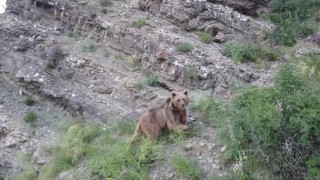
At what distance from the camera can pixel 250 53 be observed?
50.2 ft

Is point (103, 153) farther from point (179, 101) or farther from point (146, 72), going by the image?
point (146, 72)

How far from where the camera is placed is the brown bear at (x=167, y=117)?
11570 mm

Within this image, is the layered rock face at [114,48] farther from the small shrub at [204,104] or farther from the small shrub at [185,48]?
the small shrub at [204,104]

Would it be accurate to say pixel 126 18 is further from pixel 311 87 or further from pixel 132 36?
pixel 311 87

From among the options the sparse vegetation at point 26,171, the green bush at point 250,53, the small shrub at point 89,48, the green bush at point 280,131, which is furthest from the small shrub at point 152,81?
the green bush at point 280,131

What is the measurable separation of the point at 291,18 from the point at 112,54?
6357 mm

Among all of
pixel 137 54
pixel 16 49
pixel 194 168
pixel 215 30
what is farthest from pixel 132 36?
pixel 194 168

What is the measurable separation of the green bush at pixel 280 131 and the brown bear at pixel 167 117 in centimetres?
183

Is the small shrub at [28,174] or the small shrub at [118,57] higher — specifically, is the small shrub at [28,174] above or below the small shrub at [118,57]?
below

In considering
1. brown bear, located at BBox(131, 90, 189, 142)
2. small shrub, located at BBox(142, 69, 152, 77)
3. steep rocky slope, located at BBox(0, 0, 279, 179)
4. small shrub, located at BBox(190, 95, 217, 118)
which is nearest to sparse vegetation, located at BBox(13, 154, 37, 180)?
steep rocky slope, located at BBox(0, 0, 279, 179)

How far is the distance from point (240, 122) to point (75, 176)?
487 centimetres

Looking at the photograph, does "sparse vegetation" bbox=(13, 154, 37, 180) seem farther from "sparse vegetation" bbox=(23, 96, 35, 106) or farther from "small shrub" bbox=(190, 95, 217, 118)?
"small shrub" bbox=(190, 95, 217, 118)

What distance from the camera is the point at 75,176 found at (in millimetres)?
12414

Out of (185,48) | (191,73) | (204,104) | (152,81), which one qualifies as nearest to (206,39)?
(185,48)
